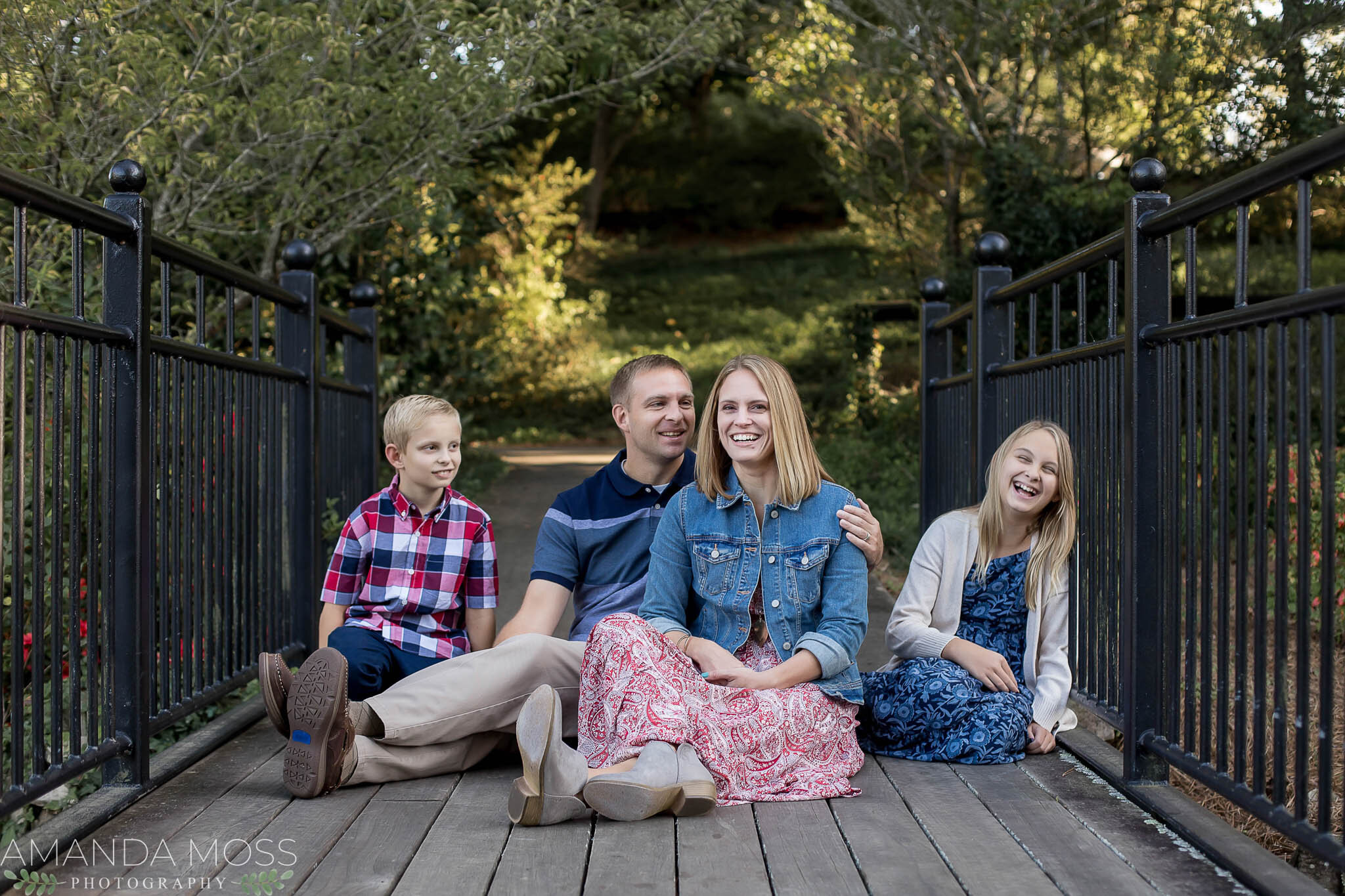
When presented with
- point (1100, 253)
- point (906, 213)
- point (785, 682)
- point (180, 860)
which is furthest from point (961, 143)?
point (180, 860)

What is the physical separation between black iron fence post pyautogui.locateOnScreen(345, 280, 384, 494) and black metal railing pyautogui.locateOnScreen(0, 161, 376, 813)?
492 mm

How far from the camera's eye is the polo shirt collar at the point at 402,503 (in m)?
3.38

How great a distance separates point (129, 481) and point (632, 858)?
1.43 metres

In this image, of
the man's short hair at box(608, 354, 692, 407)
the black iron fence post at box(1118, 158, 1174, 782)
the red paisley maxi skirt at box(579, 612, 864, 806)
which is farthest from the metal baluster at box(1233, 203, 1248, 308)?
the man's short hair at box(608, 354, 692, 407)

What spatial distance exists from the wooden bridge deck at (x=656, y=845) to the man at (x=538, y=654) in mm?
92

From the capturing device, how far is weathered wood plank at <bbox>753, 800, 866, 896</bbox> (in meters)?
2.13

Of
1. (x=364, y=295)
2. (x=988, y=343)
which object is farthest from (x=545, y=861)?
(x=364, y=295)

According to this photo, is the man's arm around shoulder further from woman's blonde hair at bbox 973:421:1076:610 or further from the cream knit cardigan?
woman's blonde hair at bbox 973:421:1076:610

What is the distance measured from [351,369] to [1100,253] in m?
3.49

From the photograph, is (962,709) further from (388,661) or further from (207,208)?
(207,208)

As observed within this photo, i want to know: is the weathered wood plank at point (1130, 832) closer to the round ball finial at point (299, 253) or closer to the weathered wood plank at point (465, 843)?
the weathered wood plank at point (465, 843)

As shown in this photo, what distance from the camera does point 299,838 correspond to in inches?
94.5

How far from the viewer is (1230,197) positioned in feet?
7.45

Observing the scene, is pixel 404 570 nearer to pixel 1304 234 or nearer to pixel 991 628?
pixel 991 628
